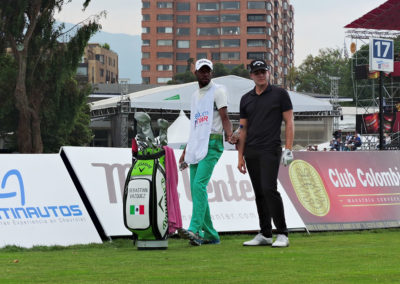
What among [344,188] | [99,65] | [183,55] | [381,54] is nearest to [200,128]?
[344,188]

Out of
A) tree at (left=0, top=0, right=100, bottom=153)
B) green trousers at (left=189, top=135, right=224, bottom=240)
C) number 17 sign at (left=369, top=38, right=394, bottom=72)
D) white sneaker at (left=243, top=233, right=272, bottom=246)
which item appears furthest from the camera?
tree at (left=0, top=0, right=100, bottom=153)

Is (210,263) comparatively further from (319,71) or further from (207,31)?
(207,31)

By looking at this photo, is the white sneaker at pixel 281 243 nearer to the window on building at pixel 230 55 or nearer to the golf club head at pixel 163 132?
the golf club head at pixel 163 132

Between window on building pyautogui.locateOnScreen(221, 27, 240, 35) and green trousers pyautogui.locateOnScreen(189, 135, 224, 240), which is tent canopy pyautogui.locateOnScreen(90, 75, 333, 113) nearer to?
green trousers pyautogui.locateOnScreen(189, 135, 224, 240)

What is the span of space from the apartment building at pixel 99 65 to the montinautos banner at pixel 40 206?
5563 inches

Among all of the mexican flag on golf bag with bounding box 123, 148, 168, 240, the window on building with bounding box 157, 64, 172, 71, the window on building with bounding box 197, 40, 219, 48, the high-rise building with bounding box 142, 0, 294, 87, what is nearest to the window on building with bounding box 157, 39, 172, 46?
the high-rise building with bounding box 142, 0, 294, 87

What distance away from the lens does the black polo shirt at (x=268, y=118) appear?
8.60 metres

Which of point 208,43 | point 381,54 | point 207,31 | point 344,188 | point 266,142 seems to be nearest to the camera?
point 266,142

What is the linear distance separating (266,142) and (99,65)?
158356 mm

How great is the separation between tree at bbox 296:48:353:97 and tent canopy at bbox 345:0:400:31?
81.8m

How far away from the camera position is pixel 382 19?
2322 inches

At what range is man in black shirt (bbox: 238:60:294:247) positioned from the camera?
28.0 feet

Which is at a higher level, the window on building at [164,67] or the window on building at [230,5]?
the window on building at [230,5]

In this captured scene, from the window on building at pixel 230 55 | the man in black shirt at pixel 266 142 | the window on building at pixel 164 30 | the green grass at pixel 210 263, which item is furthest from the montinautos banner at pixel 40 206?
the window on building at pixel 164 30
